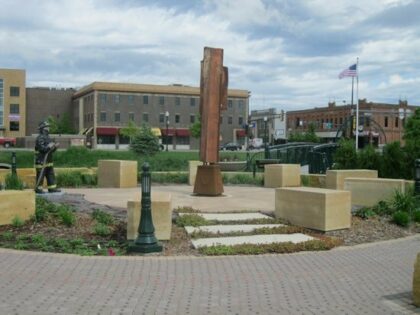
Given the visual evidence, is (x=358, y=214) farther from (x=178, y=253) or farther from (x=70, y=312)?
(x=70, y=312)

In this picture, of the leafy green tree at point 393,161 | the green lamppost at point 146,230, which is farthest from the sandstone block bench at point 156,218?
the leafy green tree at point 393,161

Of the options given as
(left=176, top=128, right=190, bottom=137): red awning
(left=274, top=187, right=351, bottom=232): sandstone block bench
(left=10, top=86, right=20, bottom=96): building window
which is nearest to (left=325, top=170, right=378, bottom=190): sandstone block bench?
(left=274, top=187, right=351, bottom=232): sandstone block bench

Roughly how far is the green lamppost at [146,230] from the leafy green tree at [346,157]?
13.7m

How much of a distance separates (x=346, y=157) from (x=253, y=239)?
12572mm

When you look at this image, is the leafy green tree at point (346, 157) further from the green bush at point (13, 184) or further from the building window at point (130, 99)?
the building window at point (130, 99)

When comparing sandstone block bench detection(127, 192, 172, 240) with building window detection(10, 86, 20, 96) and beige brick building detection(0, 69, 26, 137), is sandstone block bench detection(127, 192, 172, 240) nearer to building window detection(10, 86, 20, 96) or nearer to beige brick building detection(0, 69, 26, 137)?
beige brick building detection(0, 69, 26, 137)

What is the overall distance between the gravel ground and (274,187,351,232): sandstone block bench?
0.65ft

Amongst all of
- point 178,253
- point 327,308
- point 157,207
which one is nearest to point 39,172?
point 157,207

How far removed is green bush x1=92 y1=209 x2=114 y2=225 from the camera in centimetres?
1016

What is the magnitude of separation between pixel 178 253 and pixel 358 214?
4892mm

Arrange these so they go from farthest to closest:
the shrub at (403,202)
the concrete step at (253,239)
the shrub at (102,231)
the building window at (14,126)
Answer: the building window at (14,126) < the shrub at (403,202) < the shrub at (102,231) < the concrete step at (253,239)

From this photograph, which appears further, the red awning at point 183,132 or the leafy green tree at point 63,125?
the leafy green tree at point 63,125

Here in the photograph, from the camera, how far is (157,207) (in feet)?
29.7

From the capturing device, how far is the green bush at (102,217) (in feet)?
33.3
